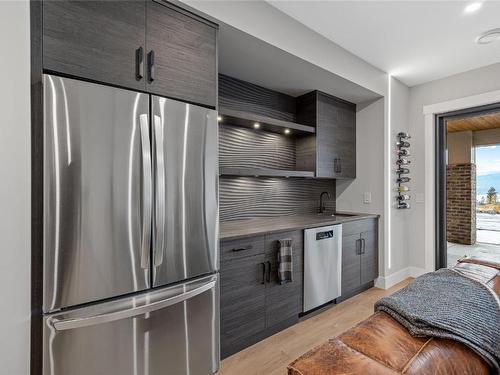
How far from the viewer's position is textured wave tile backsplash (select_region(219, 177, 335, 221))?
2826 millimetres

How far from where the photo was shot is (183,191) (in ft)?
5.46

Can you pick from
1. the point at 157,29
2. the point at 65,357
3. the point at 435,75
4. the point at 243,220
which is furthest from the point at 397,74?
the point at 65,357

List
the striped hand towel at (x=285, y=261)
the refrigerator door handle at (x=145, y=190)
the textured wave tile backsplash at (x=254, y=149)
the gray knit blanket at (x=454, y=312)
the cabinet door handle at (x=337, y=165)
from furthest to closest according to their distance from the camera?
the cabinet door handle at (x=337, y=165), the textured wave tile backsplash at (x=254, y=149), the striped hand towel at (x=285, y=261), the refrigerator door handle at (x=145, y=190), the gray knit blanket at (x=454, y=312)

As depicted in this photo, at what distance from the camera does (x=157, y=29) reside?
1.60 meters

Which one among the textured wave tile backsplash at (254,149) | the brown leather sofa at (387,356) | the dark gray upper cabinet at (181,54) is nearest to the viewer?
the brown leather sofa at (387,356)


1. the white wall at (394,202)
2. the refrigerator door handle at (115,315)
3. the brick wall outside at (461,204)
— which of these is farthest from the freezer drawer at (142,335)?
the brick wall outside at (461,204)

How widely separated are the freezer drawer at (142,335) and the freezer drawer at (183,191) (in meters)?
0.13

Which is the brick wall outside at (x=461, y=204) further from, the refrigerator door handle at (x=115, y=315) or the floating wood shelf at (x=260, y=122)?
the refrigerator door handle at (x=115, y=315)

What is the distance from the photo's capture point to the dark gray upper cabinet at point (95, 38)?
128 centimetres

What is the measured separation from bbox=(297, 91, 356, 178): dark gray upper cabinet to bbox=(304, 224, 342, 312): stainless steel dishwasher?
0.77 meters

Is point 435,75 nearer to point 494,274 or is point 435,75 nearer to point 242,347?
point 494,274

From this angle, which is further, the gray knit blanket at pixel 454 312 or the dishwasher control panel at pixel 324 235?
the dishwasher control panel at pixel 324 235

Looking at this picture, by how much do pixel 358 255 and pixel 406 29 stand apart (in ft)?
7.71

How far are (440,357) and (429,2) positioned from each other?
2.49 m
